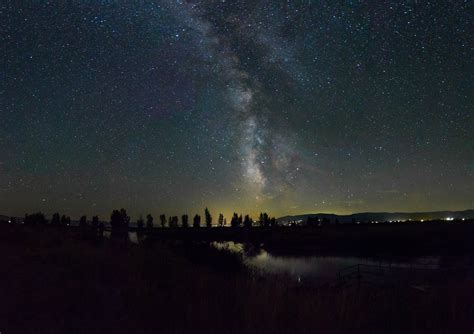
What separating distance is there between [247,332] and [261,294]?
1.94 metres

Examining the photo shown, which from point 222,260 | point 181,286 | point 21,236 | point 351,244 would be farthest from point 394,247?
point 181,286

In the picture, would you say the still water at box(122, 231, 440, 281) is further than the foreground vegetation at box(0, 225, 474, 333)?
Yes

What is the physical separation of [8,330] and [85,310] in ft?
4.32

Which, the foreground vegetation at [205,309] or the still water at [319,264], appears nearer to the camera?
the foreground vegetation at [205,309]

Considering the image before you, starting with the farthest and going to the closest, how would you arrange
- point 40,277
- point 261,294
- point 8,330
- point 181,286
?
point 40,277
point 181,286
point 261,294
point 8,330

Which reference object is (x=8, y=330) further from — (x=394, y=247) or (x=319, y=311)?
(x=394, y=247)

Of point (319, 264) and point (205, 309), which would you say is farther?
point (319, 264)

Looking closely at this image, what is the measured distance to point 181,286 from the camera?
8.92 meters

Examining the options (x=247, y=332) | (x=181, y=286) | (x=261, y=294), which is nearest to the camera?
(x=247, y=332)

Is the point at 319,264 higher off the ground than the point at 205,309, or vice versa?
the point at 205,309

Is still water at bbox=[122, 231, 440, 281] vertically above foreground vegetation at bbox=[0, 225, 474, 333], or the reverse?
foreground vegetation at bbox=[0, 225, 474, 333]

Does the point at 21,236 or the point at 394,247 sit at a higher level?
the point at 21,236

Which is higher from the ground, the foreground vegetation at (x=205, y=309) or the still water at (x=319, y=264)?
the foreground vegetation at (x=205, y=309)

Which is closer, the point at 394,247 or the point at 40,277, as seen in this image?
the point at 40,277
